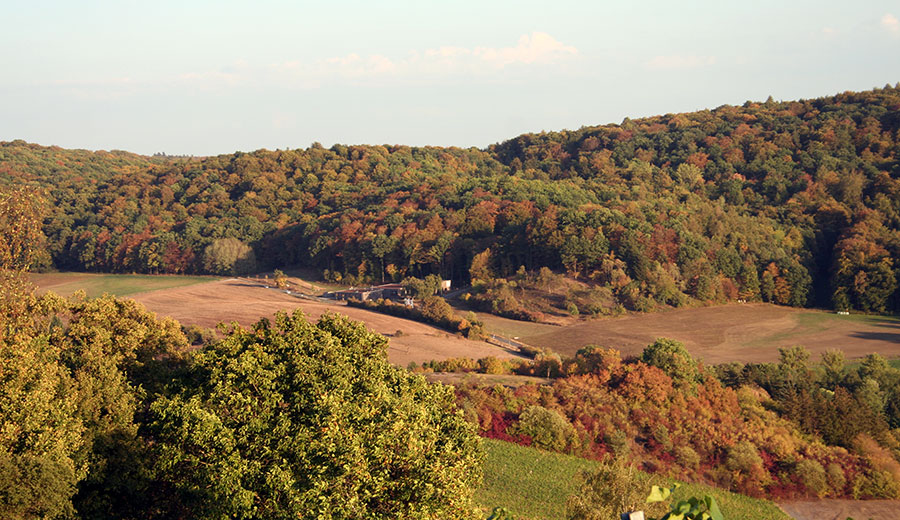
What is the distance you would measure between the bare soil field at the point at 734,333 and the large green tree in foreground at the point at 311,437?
44.2m

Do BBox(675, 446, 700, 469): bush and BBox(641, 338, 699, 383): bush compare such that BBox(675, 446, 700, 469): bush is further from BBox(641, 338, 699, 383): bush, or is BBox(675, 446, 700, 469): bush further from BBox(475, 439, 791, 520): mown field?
BBox(641, 338, 699, 383): bush

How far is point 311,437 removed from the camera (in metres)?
16.4

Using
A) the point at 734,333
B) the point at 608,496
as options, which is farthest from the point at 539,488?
the point at 734,333

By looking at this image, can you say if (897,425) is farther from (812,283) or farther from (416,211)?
(416,211)

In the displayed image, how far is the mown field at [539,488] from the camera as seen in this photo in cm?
2714

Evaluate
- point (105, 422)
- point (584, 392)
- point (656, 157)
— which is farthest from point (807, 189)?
point (105, 422)

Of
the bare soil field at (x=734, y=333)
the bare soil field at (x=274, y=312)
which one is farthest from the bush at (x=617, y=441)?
the bare soil field at (x=734, y=333)

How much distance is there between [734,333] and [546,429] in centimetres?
4169

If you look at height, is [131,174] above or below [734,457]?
above

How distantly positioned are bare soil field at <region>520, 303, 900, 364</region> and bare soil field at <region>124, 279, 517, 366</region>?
30.8ft

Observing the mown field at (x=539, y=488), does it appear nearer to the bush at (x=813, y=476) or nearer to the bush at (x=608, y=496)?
the bush at (x=813, y=476)

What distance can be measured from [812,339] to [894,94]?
3111 inches

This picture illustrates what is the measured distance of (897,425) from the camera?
39.9 m

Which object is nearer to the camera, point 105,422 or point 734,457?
point 105,422
